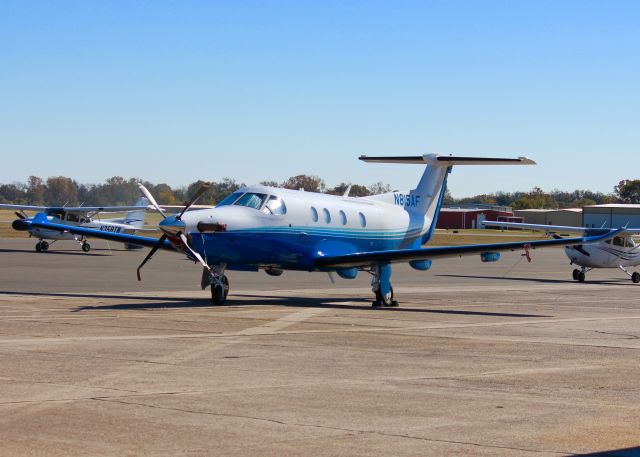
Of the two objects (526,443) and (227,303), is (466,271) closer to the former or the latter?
(227,303)

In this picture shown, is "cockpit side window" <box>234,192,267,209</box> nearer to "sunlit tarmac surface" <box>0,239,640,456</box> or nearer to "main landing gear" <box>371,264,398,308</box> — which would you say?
"sunlit tarmac surface" <box>0,239,640,456</box>

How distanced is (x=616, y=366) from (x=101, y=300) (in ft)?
47.7

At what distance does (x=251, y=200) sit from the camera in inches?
981

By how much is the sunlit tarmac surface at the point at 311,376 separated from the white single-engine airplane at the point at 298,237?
3.49 ft

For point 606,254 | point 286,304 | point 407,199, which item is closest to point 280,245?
point 286,304

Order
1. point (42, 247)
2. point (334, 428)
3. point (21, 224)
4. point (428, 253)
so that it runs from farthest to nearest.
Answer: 1. point (42, 247)
2. point (21, 224)
3. point (428, 253)
4. point (334, 428)

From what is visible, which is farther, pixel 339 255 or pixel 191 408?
pixel 339 255

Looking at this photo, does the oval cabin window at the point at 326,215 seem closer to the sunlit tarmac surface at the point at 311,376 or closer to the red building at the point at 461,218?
the sunlit tarmac surface at the point at 311,376

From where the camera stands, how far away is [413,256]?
25031 millimetres

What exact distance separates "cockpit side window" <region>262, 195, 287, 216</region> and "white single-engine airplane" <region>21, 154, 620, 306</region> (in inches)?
1.1

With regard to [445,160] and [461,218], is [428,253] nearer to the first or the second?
[445,160]

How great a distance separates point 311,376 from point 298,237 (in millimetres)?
13144

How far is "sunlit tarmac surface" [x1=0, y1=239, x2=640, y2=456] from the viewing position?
344 inches

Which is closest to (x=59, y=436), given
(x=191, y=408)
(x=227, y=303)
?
(x=191, y=408)
